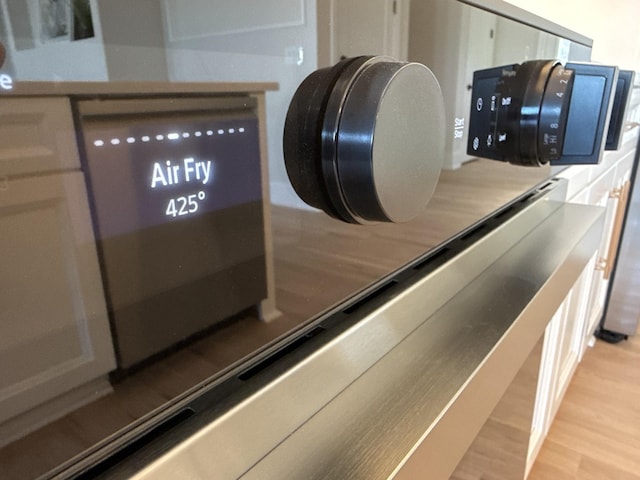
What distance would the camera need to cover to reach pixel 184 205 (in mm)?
197

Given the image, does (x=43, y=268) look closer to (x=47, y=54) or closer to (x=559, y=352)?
(x=47, y=54)

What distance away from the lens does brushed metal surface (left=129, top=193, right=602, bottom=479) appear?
0.22 meters

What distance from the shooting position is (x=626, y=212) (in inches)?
63.4

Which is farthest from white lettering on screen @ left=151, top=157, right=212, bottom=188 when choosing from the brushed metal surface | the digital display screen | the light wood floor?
the light wood floor

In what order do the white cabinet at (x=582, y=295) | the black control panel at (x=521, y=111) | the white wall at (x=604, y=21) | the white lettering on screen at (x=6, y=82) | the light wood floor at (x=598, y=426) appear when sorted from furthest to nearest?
1. the light wood floor at (x=598, y=426)
2. the white cabinet at (x=582, y=295)
3. the white wall at (x=604, y=21)
4. the black control panel at (x=521, y=111)
5. the white lettering on screen at (x=6, y=82)

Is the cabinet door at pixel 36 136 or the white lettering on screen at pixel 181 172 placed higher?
the cabinet door at pixel 36 136

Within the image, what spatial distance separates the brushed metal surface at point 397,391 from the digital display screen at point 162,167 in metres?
0.10

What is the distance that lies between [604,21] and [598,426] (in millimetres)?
1138

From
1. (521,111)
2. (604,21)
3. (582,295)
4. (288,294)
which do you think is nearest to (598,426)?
(582,295)

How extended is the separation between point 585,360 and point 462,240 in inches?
63.2

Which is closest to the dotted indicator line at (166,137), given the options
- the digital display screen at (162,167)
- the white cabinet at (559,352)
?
the digital display screen at (162,167)

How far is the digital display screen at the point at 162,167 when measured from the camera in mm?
171

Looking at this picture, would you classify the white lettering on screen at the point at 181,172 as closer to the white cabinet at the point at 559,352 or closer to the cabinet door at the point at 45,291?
the cabinet door at the point at 45,291

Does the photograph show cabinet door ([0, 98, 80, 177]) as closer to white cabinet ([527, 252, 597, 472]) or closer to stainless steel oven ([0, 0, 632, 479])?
stainless steel oven ([0, 0, 632, 479])
